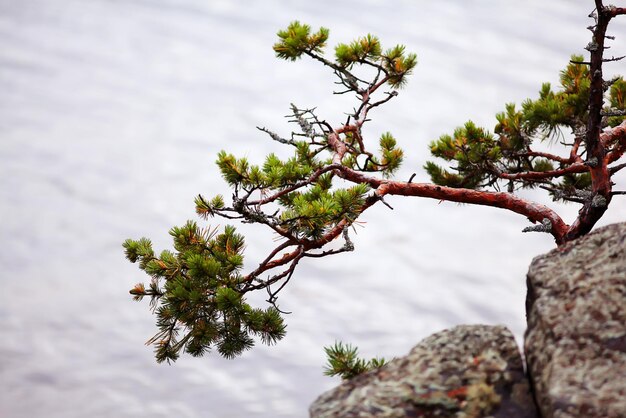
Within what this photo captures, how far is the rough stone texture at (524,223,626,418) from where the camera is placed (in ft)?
10.7

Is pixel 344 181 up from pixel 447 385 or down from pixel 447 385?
up

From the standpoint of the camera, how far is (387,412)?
3.45m

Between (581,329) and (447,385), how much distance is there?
24.9 inches

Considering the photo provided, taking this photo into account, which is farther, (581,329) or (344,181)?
(344,181)

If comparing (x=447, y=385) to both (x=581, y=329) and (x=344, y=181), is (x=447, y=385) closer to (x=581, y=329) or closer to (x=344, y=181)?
(x=581, y=329)

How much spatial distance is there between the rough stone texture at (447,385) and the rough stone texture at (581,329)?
0.10 metres

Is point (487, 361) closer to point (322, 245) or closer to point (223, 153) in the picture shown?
point (322, 245)

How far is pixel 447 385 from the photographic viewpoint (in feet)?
11.5

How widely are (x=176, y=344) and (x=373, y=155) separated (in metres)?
2.49

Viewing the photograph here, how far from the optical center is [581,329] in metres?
3.46

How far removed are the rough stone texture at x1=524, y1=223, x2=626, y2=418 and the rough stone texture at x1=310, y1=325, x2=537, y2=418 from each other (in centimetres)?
10

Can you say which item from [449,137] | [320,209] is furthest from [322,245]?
[449,137]

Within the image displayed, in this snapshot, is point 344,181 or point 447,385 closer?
point 447,385

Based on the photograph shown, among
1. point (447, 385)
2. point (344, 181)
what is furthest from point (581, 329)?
point (344, 181)
